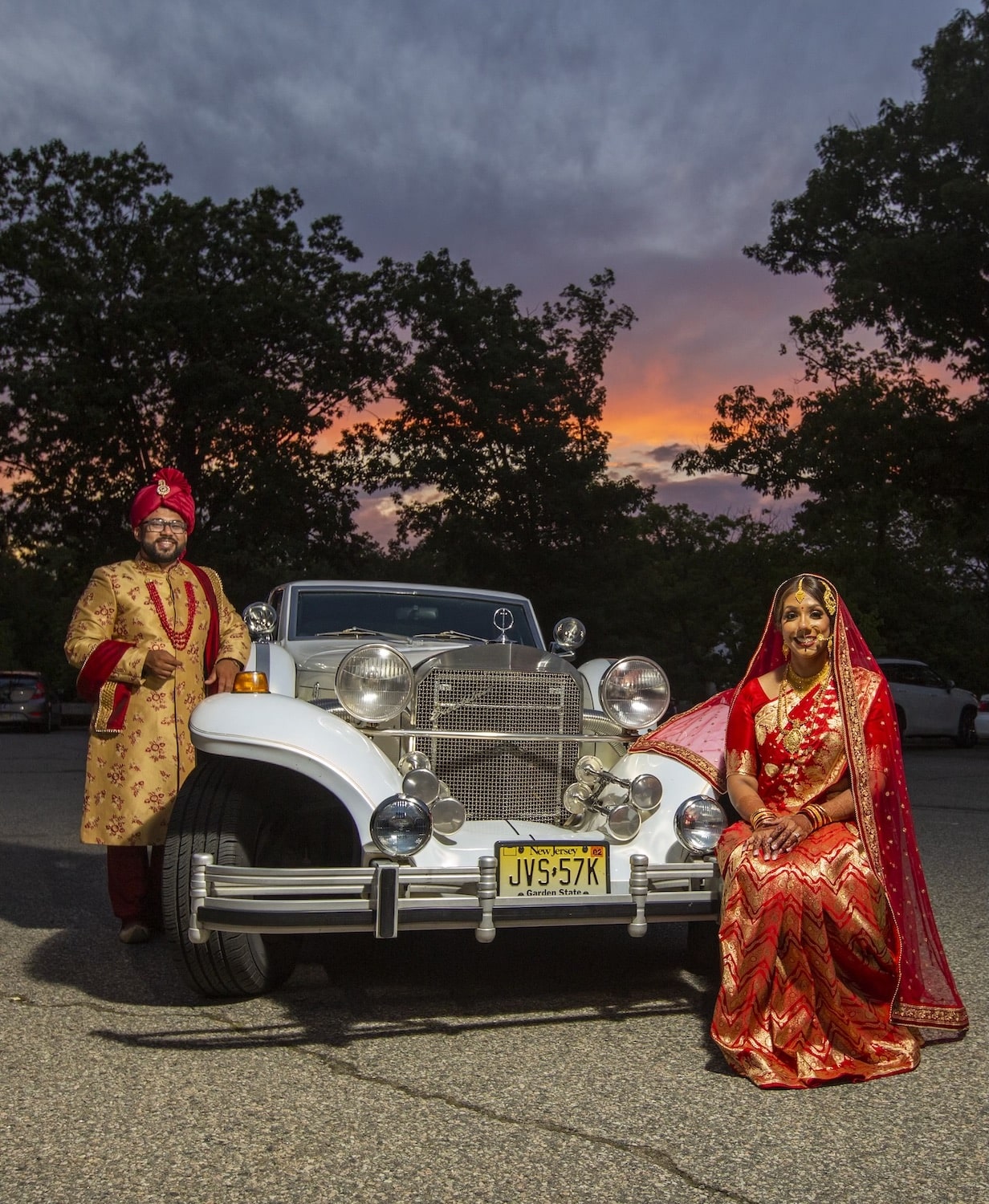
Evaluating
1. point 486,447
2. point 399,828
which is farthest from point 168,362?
point 399,828

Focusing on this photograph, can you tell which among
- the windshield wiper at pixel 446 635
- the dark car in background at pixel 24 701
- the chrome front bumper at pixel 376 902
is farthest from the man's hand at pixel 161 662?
the dark car in background at pixel 24 701

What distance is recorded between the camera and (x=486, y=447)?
99.8 ft

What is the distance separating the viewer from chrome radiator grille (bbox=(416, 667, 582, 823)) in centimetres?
505

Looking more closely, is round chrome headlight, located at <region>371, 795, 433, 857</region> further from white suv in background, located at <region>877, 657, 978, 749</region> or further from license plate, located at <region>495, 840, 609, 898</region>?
white suv in background, located at <region>877, 657, 978, 749</region>

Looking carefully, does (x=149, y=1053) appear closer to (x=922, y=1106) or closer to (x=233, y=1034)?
(x=233, y=1034)

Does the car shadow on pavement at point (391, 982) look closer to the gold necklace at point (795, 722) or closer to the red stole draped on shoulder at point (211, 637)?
the gold necklace at point (795, 722)

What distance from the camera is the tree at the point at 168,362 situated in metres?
26.4

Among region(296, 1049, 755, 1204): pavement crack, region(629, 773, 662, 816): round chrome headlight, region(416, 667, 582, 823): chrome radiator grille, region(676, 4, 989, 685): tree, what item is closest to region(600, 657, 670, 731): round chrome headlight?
region(416, 667, 582, 823): chrome radiator grille

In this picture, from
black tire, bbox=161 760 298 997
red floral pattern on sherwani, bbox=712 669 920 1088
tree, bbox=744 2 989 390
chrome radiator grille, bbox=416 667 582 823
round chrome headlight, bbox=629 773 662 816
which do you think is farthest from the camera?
tree, bbox=744 2 989 390

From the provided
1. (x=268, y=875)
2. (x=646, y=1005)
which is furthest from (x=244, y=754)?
(x=646, y=1005)

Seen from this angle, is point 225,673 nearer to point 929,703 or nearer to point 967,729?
point 929,703

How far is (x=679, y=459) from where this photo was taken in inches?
1409

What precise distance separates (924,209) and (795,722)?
2300cm

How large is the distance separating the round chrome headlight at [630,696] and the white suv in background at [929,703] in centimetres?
1959
